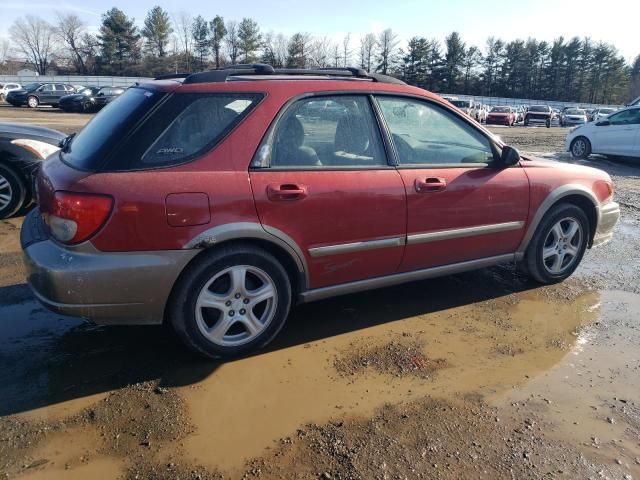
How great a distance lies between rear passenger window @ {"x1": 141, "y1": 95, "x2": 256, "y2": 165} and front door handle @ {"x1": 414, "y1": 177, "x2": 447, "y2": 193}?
1.28 meters

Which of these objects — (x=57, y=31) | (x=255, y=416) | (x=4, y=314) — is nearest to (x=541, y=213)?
(x=255, y=416)

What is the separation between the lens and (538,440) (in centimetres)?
255

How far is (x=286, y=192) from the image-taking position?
3.08 metres

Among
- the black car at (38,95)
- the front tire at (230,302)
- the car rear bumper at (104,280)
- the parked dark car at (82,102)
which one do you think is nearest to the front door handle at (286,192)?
the front tire at (230,302)

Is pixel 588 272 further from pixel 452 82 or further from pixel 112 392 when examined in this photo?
pixel 452 82

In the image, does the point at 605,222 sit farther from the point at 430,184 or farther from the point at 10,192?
the point at 10,192

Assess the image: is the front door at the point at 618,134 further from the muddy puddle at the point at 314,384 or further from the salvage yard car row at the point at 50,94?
the salvage yard car row at the point at 50,94

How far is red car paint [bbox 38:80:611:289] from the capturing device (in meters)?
2.78

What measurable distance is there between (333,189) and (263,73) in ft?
3.37

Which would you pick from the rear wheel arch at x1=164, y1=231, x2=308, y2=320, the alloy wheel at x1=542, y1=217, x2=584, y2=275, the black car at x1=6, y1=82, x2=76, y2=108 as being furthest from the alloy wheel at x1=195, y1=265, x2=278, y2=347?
the black car at x1=6, y1=82, x2=76, y2=108

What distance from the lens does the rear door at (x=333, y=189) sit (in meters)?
3.11

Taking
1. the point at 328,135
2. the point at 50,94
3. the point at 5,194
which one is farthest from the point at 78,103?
the point at 328,135

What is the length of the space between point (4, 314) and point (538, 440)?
367cm

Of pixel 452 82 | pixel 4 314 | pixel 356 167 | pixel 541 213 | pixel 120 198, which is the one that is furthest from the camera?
pixel 452 82
